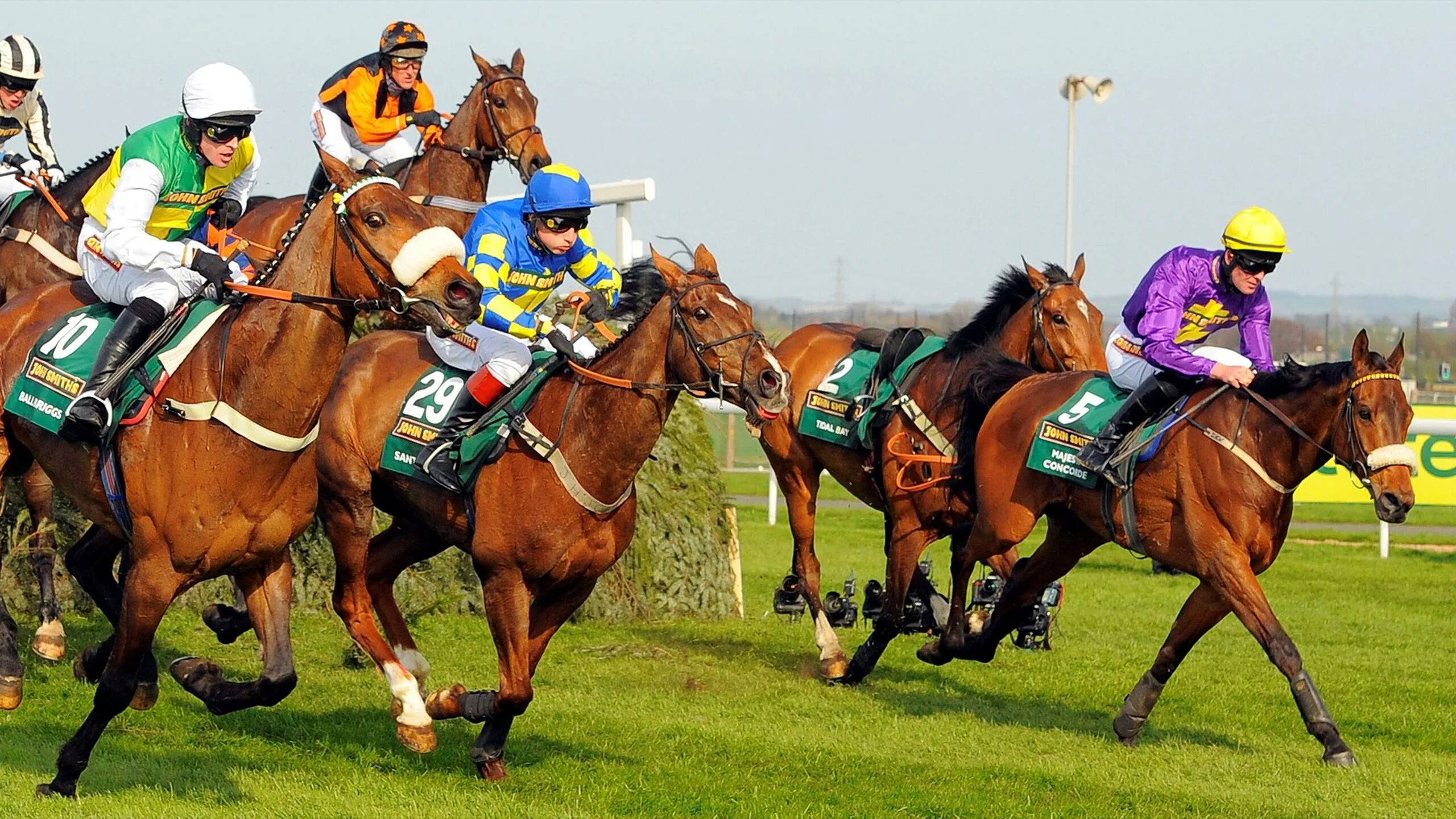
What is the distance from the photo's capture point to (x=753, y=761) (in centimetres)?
703

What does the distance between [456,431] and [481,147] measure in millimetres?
2665

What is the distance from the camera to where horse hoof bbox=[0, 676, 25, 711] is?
23.0ft

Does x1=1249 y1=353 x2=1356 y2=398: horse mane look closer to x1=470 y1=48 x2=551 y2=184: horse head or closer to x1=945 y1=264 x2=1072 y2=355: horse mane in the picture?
x1=945 y1=264 x2=1072 y2=355: horse mane

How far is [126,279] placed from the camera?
21.0ft

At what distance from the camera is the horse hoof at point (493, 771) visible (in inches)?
256

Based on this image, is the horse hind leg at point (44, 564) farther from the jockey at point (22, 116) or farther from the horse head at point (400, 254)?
the horse head at point (400, 254)

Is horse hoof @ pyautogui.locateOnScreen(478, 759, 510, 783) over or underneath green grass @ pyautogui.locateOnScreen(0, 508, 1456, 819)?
over

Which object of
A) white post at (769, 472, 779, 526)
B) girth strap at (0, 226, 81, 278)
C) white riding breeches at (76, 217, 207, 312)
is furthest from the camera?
white post at (769, 472, 779, 526)

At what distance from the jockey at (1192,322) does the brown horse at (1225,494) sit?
0.62ft

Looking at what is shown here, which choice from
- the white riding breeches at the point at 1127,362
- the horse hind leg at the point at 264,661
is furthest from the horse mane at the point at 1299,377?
the horse hind leg at the point at 264,661

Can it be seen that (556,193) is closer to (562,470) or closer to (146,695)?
(562,470)

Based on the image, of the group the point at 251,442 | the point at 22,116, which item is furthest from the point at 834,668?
the point at 22,116

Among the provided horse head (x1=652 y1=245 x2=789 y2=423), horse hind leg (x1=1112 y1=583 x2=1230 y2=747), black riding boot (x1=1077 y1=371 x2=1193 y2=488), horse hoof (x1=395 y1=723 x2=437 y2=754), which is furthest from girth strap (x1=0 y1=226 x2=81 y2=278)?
horse hind leg (x1=1112 y1=583 x2=1230 y2=747)

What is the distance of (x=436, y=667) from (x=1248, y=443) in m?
4.29
